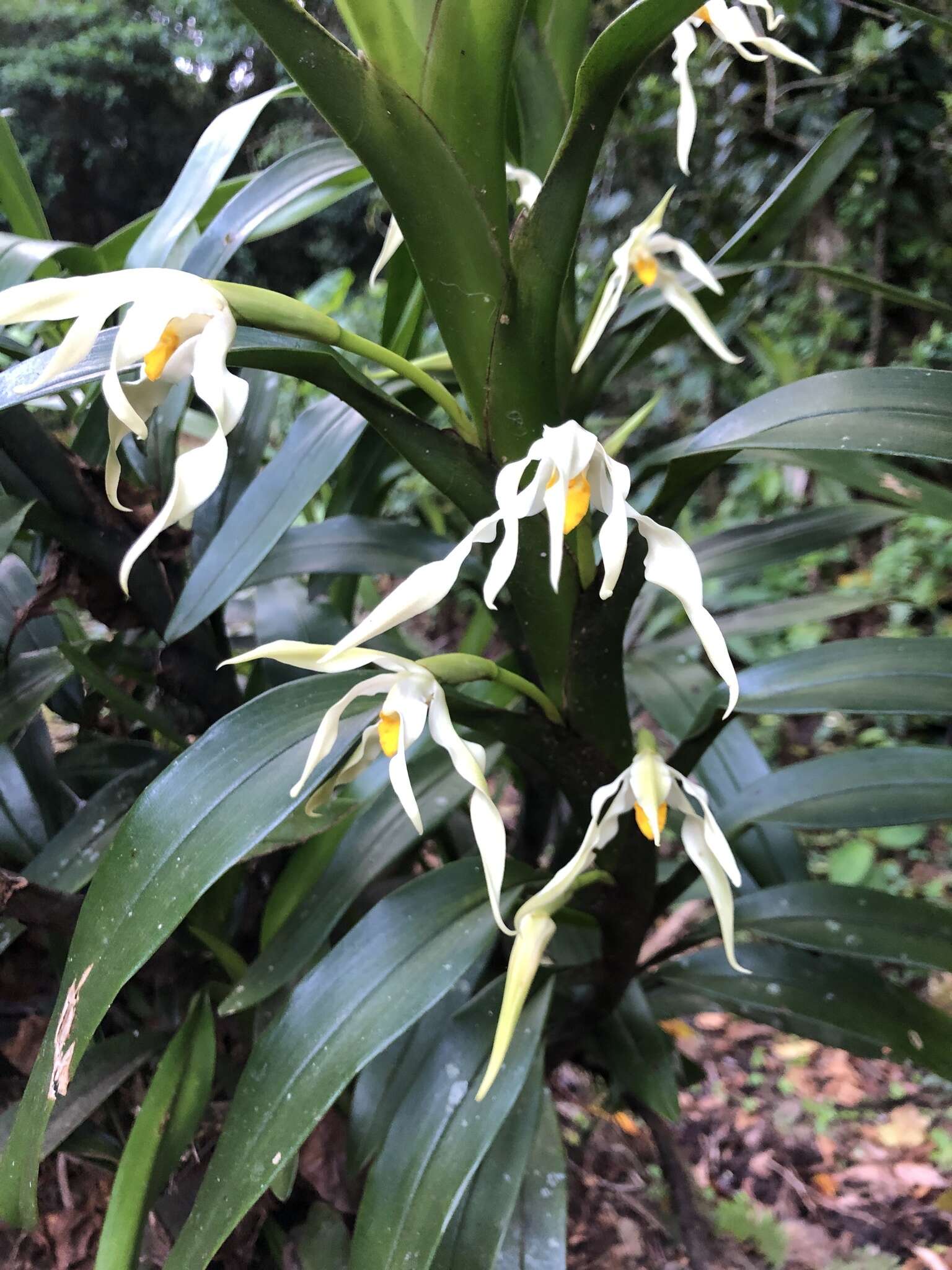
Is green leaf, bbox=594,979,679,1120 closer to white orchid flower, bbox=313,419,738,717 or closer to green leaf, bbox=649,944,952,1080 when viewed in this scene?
green leaf, bbox=649,944,952,1080

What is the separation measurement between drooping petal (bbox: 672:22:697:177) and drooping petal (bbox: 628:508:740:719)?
36cm

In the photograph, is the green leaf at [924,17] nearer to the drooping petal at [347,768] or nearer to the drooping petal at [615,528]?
the drooping petal at [615,528]

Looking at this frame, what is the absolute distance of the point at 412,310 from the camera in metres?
0.71

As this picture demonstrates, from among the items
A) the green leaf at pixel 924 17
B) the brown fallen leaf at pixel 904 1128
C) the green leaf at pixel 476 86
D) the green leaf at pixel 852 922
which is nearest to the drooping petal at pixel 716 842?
the green leaf at pixel 852 922

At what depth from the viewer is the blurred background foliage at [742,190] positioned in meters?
1.48

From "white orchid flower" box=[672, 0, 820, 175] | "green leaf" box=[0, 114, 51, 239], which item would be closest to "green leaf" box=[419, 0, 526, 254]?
"white orchid flower" box=[672, 0, 820, 175]

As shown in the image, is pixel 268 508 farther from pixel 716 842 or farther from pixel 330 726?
pixel 716 842

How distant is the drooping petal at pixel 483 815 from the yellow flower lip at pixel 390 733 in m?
0.02

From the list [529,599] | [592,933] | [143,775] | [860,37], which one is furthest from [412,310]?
[860,37]

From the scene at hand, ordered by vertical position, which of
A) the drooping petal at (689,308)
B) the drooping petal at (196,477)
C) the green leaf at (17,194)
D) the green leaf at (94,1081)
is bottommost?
the green leaf at (94,1081)

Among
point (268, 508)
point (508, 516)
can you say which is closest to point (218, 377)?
point (508, 516)

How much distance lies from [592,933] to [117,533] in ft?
1.87

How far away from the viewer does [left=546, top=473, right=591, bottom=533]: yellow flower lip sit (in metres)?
0.34

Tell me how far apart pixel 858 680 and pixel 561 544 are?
13.3 inches
